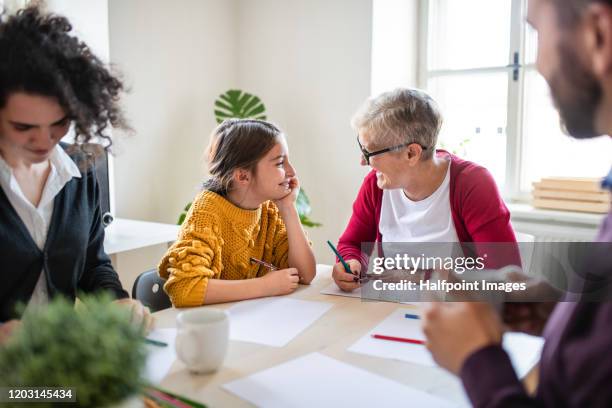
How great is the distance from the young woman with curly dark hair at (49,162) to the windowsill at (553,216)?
2.32m

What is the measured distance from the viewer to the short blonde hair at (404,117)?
5.66 ft

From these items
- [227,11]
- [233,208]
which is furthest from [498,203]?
[227,11]

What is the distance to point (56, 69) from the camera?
0.98 meters

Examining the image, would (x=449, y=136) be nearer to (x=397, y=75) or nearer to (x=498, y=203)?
(x=397, y=75)

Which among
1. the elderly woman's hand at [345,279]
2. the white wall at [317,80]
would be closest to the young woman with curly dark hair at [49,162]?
the elderly woman's hand at [345,279]

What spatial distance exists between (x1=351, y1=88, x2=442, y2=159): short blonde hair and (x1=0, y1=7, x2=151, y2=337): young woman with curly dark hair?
88cm

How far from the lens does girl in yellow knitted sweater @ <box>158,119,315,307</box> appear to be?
1.49m

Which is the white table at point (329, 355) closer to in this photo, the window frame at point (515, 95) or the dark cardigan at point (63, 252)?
the dark cardigan at point (63, 252)

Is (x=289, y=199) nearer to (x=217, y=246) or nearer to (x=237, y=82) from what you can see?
(x=217, y=246)

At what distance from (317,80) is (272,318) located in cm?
237

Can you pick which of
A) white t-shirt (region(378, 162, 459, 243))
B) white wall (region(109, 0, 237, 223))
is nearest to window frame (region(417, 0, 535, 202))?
white wall (region(109, 0, 237, 223))

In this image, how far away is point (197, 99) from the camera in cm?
345

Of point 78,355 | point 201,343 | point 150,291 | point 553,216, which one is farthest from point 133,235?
point 553,216

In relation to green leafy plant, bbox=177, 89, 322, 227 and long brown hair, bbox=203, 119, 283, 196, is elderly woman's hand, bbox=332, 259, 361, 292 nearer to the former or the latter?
long brown hair, bbox=203, 119, 283, 196
